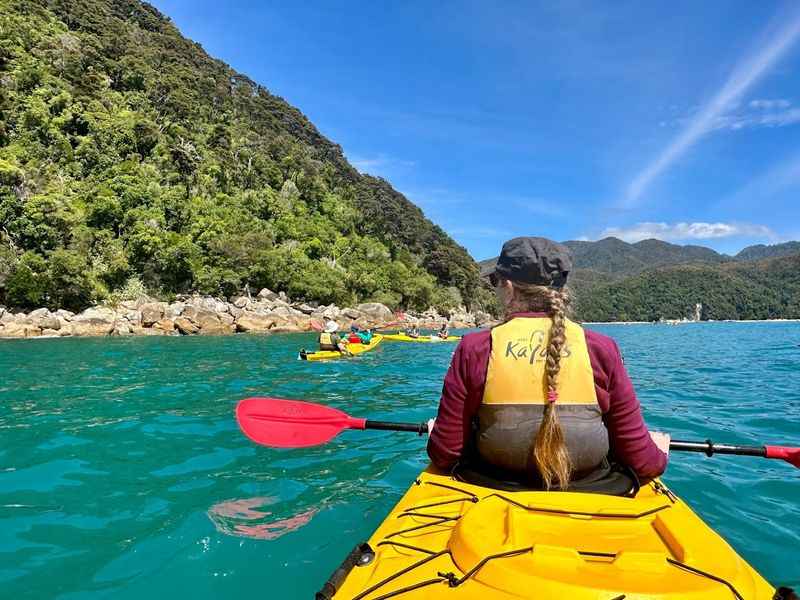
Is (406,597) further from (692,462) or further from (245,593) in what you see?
(692,462)

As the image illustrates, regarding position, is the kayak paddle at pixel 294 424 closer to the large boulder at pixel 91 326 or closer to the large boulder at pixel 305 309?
the large boulder at pixel 91 326

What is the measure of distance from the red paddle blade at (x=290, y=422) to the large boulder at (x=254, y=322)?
31775 millimetres

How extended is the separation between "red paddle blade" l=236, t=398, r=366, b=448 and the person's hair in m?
2.15

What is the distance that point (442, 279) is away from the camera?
80938mm

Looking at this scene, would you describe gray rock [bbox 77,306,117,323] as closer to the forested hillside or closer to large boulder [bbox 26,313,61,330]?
large boulder [bbox 26,313,61,330]

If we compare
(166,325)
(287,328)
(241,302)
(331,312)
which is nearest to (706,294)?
(331,312)

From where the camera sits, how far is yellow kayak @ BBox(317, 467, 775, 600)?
1548 millimetres

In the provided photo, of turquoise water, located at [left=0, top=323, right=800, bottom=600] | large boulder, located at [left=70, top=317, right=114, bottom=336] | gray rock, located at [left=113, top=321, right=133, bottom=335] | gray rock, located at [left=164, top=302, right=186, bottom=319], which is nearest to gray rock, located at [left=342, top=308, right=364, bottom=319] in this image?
gray rock, located at [left=164, top=302, right=186, bottom=319]

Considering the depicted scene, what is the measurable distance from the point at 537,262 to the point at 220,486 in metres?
3.76

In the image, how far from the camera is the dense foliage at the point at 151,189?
111 feet

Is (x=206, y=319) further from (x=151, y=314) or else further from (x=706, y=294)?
(x=706, y=294)

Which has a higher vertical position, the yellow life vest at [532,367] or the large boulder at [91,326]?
the yellow life vest at [532,367]

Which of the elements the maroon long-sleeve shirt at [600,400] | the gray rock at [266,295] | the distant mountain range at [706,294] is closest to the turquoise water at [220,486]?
the maroon long-sleeve shirt at [600,400]

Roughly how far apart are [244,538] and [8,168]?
136 ft
